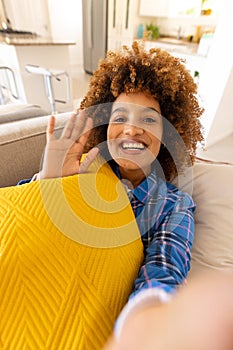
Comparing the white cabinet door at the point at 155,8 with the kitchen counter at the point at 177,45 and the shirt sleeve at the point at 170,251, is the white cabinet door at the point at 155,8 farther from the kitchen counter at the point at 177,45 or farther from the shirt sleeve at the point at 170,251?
the shirt sleeve at the point at 170,251

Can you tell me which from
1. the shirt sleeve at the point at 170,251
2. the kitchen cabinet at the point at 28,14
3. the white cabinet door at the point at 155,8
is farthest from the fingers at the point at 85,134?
the kitchen cabinet at the point at 28,14

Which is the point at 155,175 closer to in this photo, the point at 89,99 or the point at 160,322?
the point at 89,99

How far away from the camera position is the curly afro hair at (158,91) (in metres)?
0.62

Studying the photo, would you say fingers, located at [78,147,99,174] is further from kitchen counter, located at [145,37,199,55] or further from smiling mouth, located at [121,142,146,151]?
kitchen counter, located at [145,37,199,55]

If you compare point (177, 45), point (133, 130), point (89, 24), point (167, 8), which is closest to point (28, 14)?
point (89, 24)

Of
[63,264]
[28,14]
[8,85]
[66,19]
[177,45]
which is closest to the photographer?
[63,264]

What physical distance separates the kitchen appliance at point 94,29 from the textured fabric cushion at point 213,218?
4047mm

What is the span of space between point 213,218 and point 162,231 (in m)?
0.23

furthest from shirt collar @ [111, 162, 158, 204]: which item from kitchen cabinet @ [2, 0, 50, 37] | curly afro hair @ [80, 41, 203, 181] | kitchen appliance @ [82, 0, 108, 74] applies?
kitchen cabinet @ [2, 0, 50, 37]

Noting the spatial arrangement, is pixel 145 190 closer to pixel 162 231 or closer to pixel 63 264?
pixel 162 231

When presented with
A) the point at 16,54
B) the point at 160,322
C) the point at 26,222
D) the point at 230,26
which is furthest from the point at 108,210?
the point at 16,54

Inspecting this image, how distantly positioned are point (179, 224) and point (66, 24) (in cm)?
527

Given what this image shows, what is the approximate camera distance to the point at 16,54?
95.6 inches

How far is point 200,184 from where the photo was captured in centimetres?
76
